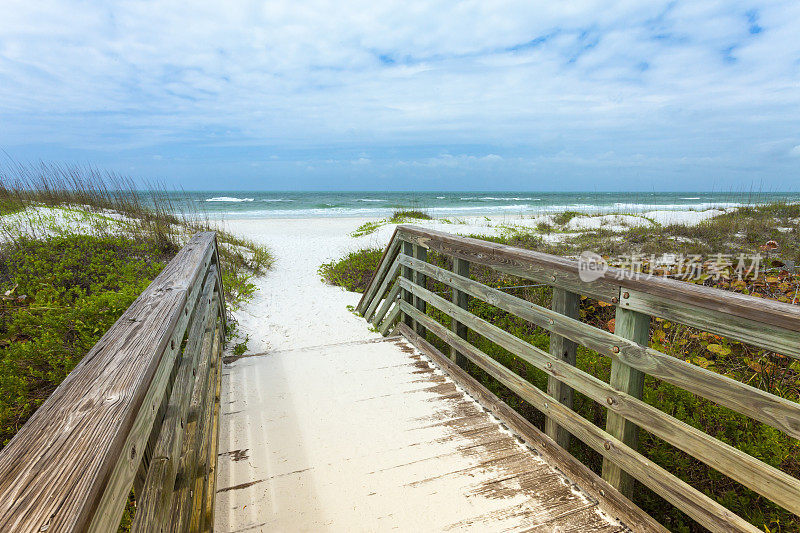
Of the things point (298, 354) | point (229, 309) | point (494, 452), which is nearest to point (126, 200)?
point (229, 309)

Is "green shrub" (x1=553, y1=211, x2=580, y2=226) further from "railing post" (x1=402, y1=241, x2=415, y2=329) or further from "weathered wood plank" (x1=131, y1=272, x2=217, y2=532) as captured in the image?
"weathered wood plank" (x1=131, y1=272, x2=217, y2=532)

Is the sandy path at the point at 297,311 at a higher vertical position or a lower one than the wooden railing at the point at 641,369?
lower

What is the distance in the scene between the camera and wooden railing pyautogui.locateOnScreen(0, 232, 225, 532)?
0.70 meters

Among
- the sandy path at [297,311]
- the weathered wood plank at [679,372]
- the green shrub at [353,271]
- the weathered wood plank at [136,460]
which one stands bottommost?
the sandy path at [297,311]

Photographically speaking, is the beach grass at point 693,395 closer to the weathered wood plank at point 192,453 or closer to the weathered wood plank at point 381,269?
the weathered wood plank at point 381,269

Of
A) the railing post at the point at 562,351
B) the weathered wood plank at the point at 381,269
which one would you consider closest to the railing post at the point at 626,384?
the railing post at the point at 562,351

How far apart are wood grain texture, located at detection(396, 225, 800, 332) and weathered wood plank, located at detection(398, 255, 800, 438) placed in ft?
0.63

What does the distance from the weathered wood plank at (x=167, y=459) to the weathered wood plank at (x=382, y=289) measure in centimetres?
275

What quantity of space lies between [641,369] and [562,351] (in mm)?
561

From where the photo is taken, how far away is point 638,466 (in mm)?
1884

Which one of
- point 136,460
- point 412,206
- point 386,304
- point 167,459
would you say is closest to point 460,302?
point 386,304

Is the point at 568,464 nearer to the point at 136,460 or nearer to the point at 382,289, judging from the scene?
the point at 136,460

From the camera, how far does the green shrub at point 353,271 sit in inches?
308

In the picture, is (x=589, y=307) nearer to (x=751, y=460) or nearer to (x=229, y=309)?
(x=751, y=460)
